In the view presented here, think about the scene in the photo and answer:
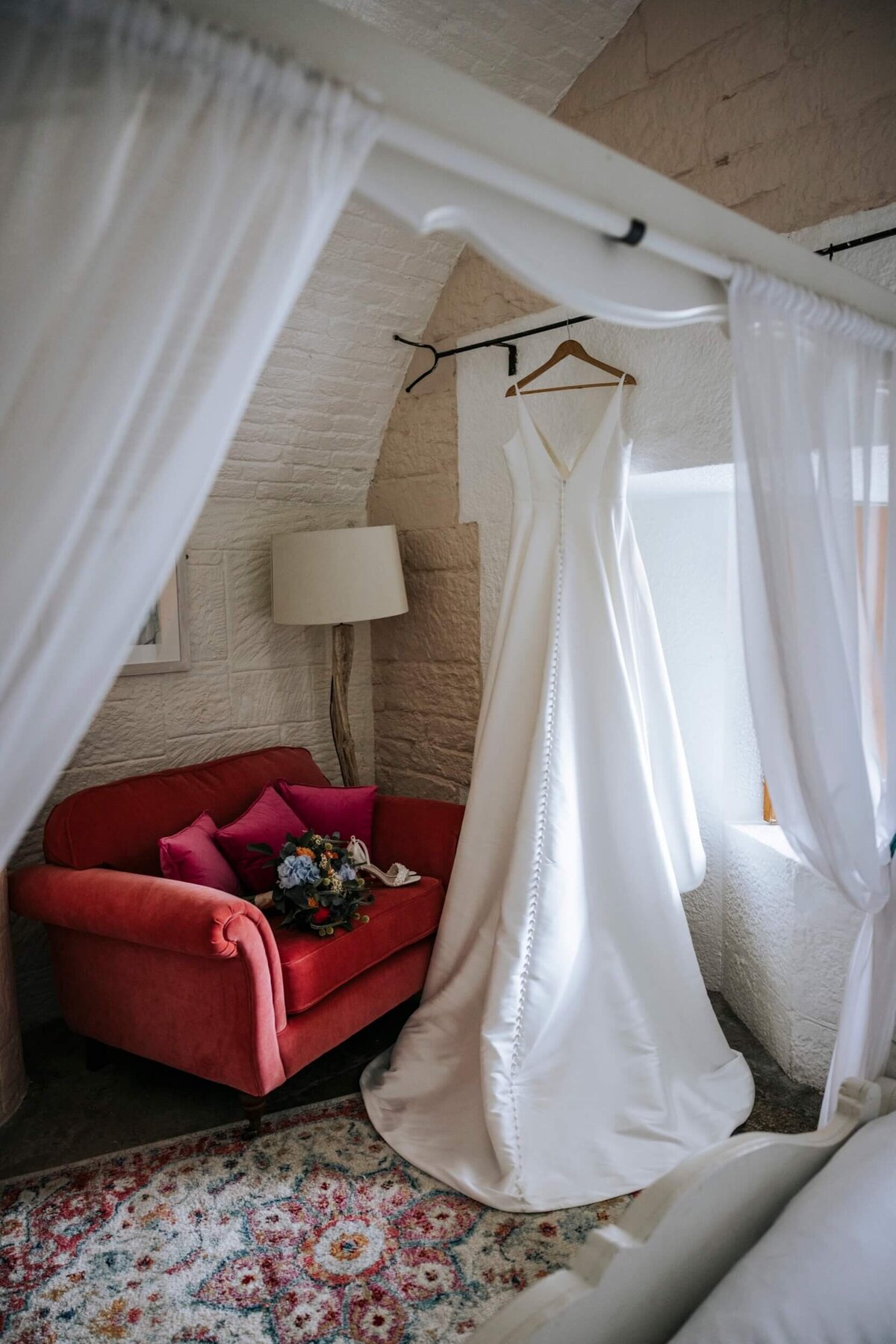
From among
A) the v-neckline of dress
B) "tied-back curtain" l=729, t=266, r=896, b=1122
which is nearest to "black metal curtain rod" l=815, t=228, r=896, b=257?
the v-neckline of dress

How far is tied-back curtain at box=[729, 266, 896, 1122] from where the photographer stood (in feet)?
4.59

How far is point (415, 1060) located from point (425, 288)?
251 centimetres

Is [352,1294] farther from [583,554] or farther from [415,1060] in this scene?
[583,554]

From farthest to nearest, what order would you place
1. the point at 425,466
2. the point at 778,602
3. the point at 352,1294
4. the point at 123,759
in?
the point at 425,466, the point at 123,759, the point at 352,1294, the point at 778,602

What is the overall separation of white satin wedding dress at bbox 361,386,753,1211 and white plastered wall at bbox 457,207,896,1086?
235 mm

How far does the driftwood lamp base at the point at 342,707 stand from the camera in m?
3.43

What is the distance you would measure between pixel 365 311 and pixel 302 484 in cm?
68

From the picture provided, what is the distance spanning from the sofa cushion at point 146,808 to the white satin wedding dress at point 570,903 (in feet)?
2.67

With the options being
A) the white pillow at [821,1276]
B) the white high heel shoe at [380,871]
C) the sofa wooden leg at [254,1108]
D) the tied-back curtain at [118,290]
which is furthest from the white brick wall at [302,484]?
the white pillow at [821,1276]

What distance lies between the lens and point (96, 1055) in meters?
2.63

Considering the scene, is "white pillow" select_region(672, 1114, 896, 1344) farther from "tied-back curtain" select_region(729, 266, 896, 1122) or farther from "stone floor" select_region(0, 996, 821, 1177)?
"stone floor" select_region(0, 996, 821, 1177)

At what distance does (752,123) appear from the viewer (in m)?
2.39

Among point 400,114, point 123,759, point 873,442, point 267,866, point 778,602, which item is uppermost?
point 400,114

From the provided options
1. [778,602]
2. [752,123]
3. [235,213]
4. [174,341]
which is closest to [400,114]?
[235,213]
